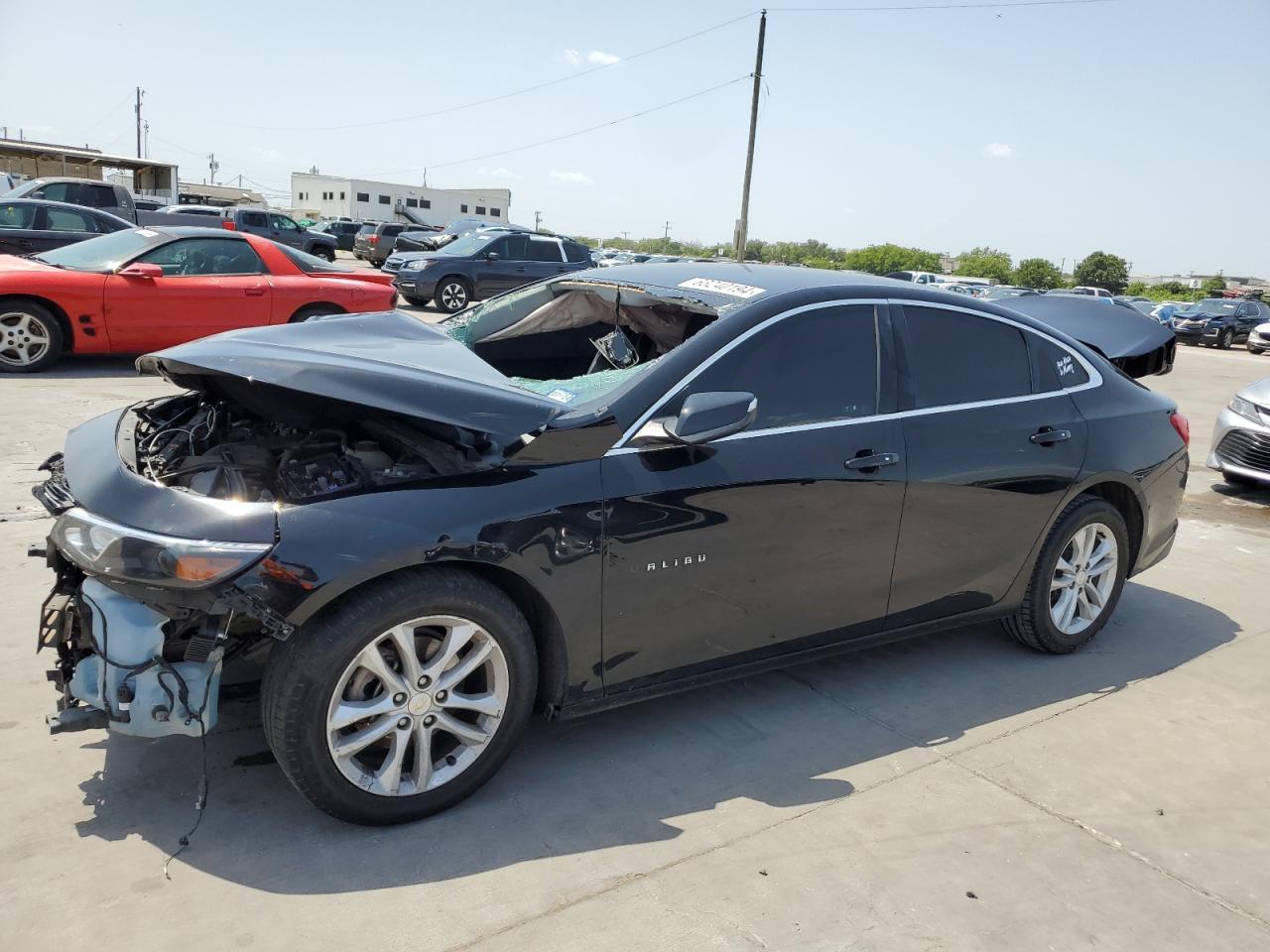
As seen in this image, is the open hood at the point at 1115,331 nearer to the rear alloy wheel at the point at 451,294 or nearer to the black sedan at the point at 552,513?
the black sedan at the point at 552,513

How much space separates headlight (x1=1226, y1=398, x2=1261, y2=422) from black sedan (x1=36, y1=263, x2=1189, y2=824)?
15.6ft

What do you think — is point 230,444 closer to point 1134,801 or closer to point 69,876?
point 69,876

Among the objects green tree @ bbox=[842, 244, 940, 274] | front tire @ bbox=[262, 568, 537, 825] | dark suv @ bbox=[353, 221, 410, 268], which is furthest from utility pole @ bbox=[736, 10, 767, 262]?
green tree @ bbox=[842, 244, 940, 274]

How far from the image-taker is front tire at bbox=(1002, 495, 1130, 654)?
13.9ft

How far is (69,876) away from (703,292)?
2.73 metres

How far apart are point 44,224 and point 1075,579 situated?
1423cm

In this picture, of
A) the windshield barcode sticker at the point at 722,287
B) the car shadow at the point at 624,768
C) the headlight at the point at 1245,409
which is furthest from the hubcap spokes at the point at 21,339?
the headlight at the point at 1245,409

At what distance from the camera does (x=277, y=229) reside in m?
28.5

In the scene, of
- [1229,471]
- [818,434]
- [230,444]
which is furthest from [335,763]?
[1229,471]

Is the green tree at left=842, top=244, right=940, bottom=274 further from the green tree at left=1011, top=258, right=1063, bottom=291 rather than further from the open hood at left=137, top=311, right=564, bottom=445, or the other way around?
the open hood at left=137, top=311, right=564, bottom=445

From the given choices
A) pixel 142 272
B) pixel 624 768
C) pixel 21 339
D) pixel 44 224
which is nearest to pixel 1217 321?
pixel 142 272

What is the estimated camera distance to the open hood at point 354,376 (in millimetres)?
2838

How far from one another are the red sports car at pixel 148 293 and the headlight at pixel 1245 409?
27.6ft

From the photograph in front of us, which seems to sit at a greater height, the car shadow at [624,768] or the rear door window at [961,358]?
the rear door window at [961,358]
